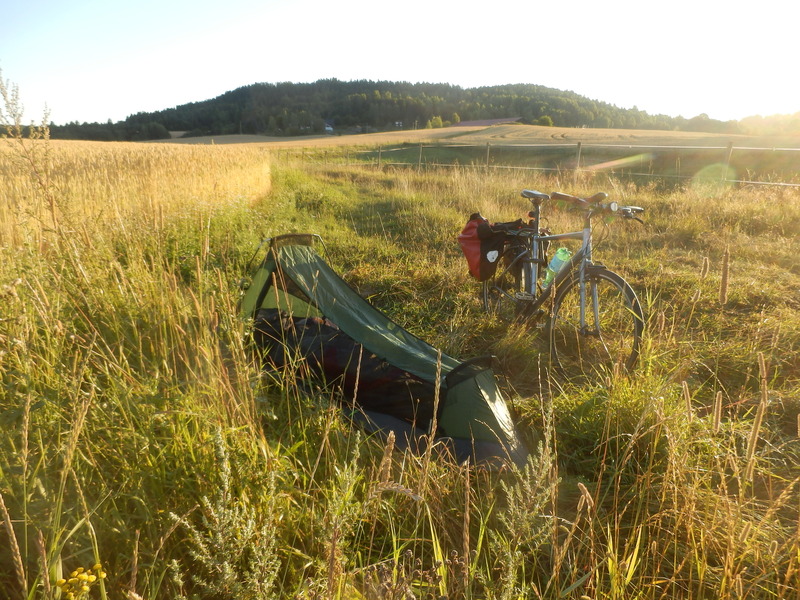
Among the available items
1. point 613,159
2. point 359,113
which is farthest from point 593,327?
point 359,113

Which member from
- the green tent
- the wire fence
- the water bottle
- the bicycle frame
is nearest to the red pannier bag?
the bicycle frame

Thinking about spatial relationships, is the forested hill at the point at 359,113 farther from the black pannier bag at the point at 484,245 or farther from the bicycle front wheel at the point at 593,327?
the bicycle front wheel at the point at 593,327

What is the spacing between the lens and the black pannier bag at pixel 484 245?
3.94m

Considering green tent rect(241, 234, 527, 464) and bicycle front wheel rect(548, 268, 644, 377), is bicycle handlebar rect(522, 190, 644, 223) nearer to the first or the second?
bicycle front wheel rect(548, 268, 644, 377)

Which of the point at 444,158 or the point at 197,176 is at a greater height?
the point at 444,158

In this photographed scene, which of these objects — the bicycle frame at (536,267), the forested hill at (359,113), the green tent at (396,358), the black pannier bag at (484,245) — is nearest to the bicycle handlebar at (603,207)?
the bicycle frame at (536,267)

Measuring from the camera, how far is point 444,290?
196 inches

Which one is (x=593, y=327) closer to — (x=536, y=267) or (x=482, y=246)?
(x=536, y=267)

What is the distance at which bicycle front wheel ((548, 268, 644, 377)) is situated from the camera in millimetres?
3016

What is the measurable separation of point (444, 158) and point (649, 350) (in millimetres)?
27578

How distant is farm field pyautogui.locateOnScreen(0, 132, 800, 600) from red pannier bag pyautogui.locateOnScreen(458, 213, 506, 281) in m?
0.49

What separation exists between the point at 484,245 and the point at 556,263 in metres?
0.63

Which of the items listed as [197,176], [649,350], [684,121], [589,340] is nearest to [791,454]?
[649,350]

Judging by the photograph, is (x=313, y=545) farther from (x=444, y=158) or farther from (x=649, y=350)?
(x=444, y=158)
